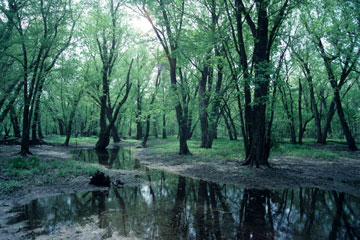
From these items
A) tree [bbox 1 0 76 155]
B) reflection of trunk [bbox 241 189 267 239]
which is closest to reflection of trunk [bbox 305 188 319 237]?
reflection of trunk [bbox 241 189 267 239]

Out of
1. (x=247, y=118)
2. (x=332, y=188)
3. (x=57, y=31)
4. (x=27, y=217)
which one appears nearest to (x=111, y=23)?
(x=57, y=31)

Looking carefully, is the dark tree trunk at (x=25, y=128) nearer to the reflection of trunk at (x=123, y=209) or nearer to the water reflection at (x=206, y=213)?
the water reflection at (x=206, y=213)

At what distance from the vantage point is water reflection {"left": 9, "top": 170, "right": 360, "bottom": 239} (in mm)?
4973

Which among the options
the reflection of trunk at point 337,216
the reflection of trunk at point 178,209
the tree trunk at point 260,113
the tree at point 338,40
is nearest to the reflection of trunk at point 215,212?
the reflection of trunk at point 178,209

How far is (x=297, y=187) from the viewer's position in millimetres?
8867

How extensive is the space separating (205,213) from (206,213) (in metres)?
0.03

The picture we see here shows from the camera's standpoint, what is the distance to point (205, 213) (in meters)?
6.09

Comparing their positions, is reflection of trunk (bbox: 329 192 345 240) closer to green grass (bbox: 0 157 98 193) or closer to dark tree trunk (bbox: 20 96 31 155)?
green grass (bbox: 0 157 98 193)

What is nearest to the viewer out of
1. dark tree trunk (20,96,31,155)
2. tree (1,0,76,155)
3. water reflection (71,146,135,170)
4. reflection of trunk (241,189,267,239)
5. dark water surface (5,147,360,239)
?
reflection of trunk (241,189,267,239)

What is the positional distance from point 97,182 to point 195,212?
4.61m

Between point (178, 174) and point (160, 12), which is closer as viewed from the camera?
point (178, 174)

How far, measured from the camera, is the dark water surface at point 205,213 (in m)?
4.97

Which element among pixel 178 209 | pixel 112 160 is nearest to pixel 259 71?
pixel 178 209

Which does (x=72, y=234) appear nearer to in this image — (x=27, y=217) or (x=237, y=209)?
(x=27, y=217)
